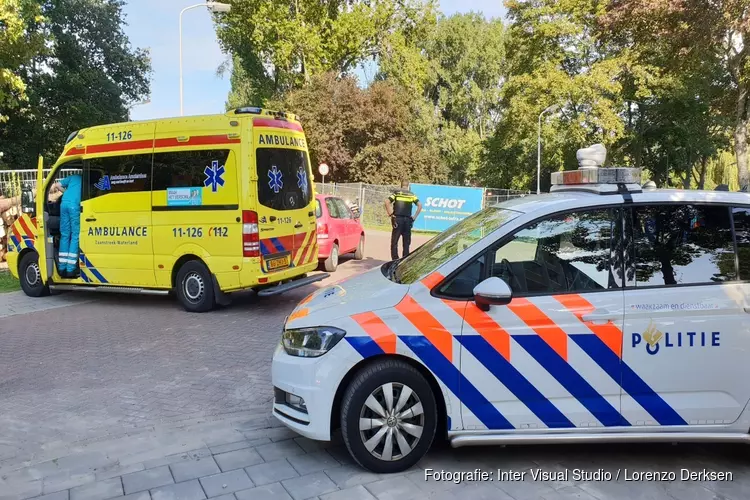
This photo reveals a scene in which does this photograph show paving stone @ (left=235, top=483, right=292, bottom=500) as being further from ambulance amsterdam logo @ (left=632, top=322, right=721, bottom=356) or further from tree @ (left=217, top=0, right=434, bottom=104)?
tree @ (left=217, top=0, right=434, bottom=104)

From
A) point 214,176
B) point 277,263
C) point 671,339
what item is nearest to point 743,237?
point 671,339

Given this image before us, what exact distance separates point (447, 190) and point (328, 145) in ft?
32.9

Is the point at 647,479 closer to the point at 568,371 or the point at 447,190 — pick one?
the point at 568,371

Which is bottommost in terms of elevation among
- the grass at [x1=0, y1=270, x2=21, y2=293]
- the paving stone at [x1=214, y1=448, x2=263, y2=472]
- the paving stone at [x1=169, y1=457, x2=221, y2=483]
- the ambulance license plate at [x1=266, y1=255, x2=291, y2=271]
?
the paving stone at [x1=169, y1=457, x2=221, y2=483]

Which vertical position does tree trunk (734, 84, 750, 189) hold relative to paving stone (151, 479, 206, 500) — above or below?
above

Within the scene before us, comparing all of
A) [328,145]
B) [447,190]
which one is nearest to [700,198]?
[447,190]

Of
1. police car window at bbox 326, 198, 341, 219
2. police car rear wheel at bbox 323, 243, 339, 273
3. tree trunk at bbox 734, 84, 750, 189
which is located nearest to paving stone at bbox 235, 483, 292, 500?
police car rear wheel at bbox 323, 243, 339, 273

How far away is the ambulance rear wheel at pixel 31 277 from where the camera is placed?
9.58m

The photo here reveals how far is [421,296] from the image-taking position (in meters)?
3.47

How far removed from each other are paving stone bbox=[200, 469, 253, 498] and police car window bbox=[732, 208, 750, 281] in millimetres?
3251

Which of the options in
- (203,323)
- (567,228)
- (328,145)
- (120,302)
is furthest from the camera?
(328,145)

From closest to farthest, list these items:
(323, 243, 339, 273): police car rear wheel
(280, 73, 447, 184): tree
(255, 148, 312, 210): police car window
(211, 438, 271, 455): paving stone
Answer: (211, 438, 271, 455): paving stone
(255, 148, 312, 210): police car window
(323, 243, 339, 273): police car rear wheel
(280, 73, 447, 184): tree

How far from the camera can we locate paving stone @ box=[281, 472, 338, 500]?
324 centimetres

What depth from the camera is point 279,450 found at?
12.5 ft
